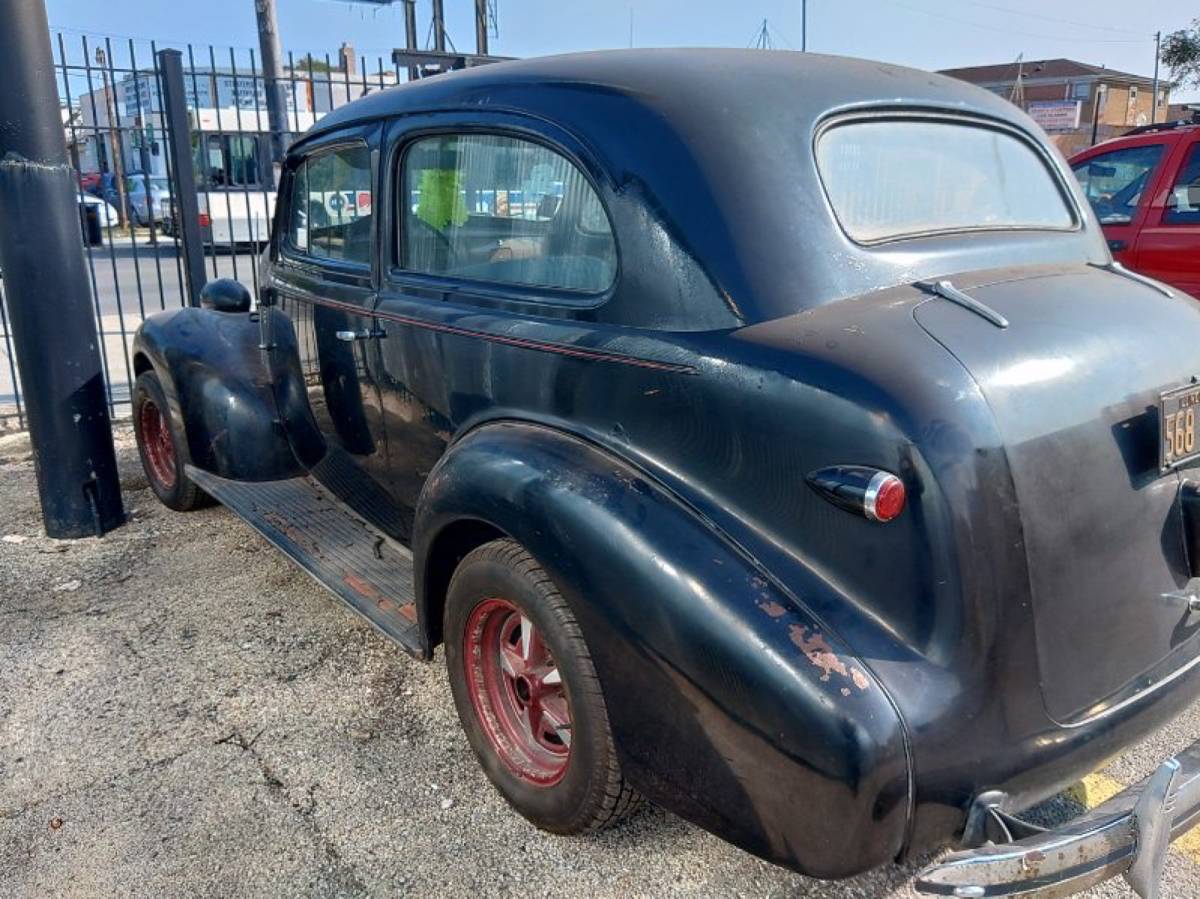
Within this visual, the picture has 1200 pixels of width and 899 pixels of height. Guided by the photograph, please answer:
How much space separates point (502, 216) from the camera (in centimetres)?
279

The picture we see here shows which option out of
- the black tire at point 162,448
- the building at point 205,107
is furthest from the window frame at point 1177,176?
the black tire at point 162,448

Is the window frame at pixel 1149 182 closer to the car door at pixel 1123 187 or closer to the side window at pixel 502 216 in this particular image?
the car door at pixel 1123 187

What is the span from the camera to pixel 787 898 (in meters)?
2.35

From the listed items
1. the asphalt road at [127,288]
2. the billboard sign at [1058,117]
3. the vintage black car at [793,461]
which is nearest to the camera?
the vintage black car at [793,461]

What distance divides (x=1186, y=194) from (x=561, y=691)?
5.60 m

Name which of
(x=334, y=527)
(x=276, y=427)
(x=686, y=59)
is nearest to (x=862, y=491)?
(x=686, y=59)

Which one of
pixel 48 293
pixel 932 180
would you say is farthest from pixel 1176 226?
pixel 48 293

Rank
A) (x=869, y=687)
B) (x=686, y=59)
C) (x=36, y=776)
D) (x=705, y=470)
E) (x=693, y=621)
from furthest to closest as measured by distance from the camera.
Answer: (x=36, y=776)
(x=686, y=59)
(x=705, y=470)
(x=693, y=621)
(x=869, y=687)

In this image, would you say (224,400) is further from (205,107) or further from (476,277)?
(205,107)

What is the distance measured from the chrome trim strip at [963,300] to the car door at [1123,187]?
4.59 metres

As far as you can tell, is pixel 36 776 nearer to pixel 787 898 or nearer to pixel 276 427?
pixel 276 427

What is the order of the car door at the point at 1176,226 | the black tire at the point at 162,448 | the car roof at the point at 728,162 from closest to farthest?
1. the car roof at the point at 728,162
2. the black tire at the point at 162,448
3. the car door at the point at 1176,226

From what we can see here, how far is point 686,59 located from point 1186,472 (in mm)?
1610

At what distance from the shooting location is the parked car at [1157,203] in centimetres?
591
